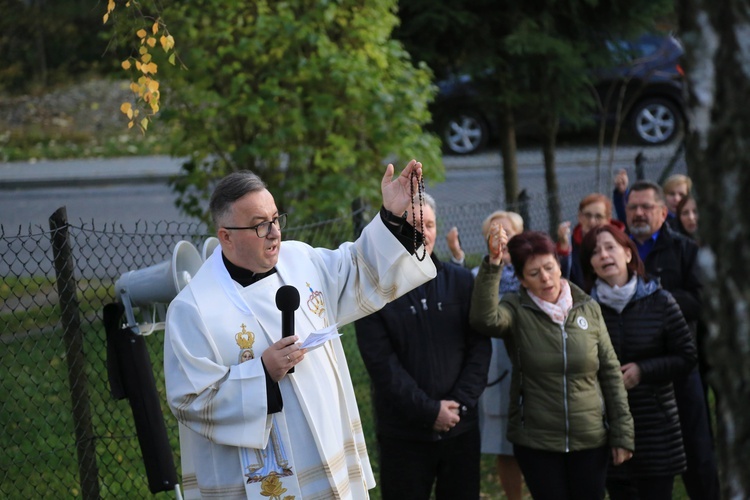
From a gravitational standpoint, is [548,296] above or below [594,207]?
below

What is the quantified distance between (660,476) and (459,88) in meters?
5.55

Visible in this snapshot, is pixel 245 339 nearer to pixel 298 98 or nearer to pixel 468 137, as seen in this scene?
pixel 298 98

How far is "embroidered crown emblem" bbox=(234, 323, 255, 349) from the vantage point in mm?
3607

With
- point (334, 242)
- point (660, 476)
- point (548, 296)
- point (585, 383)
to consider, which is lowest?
point (660, 476)

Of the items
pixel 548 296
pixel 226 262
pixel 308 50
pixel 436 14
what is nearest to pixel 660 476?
pixel 548 296

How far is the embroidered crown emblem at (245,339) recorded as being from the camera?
3.61m

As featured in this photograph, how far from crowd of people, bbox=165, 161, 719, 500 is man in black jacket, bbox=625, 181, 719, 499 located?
1cm

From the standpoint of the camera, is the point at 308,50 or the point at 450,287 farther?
the point at 308,50

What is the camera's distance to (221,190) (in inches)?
145

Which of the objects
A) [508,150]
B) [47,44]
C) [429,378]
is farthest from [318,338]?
[47,44]

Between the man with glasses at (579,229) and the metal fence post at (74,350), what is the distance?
2.65 m

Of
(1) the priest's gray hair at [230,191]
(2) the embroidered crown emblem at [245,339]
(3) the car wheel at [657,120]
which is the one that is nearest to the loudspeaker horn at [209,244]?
(1) the priest's gray hair at [230,191]

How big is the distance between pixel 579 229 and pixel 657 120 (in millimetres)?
10855

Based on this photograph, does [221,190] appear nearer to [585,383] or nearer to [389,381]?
[389,381]
